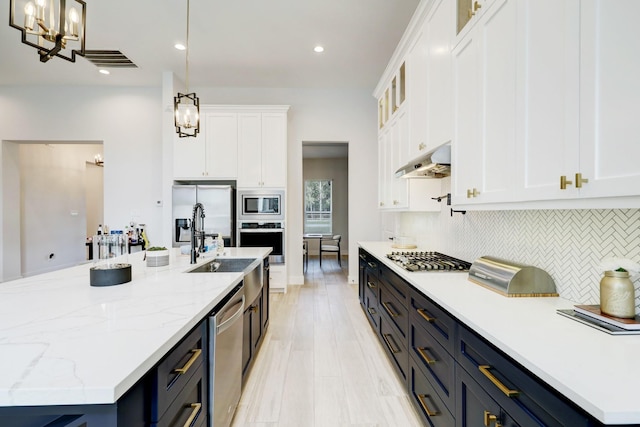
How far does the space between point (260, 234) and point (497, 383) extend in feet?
12.8

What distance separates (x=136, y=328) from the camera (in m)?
0.96

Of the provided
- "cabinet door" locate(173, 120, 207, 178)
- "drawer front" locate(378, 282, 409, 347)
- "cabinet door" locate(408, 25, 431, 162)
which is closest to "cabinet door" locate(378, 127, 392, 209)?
"cabinet door" locate(408, 25, 431, 162)

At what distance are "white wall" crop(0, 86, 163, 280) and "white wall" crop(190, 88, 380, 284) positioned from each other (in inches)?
42.3

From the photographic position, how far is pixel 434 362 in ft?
4.88

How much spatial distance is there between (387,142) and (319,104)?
2.05 meters

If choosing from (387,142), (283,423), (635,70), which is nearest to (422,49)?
(387,142)

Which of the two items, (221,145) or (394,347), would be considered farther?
(221,145)

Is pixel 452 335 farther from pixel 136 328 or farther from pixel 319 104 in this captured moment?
pixel 319 104

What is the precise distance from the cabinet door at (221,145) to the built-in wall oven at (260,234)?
32.3 inches

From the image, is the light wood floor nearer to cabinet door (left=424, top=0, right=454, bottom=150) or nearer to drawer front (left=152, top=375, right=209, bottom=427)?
drawer front (left=152, top=375, right=209, bottom=427)

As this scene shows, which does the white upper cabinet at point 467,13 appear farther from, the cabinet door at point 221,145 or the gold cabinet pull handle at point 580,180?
the cabinet door at point 221,145

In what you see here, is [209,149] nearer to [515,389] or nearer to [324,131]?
[324,131]

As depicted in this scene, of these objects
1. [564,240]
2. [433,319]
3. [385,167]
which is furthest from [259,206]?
[564,240]

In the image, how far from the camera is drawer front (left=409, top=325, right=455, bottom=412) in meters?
1.30
